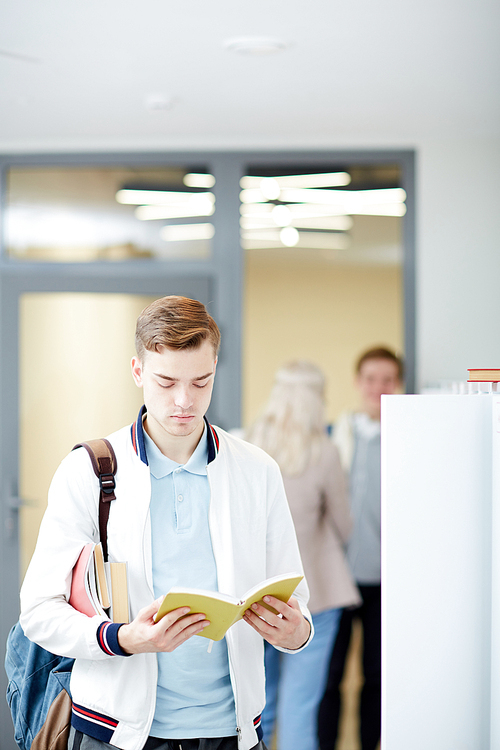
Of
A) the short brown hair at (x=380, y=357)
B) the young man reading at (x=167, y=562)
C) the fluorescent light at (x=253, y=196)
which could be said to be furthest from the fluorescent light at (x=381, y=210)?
the young man reading at (x=167, y=562)

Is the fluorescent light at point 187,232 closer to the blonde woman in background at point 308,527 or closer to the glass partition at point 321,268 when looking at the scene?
the glass partition at point 321,268

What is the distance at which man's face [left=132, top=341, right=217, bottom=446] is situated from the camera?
1.16 meters

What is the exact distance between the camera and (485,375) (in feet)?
4.54

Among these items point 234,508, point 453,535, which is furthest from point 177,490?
point 453,535

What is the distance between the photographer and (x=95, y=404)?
294cm

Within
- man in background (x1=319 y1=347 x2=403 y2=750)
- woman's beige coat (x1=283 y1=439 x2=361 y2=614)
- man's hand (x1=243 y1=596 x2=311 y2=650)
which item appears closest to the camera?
man's hand (x1=243 y1=596 x2=311 y2=650)

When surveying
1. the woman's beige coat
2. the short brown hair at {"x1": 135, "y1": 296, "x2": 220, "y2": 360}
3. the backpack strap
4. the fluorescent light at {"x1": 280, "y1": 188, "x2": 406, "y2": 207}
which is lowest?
the woman's beige coat

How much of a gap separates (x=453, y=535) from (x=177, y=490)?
0.55 m

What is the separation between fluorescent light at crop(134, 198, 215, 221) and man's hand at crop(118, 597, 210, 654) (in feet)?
7.12

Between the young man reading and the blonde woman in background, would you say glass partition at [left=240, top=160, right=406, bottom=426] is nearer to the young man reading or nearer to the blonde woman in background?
the blonde woman in background

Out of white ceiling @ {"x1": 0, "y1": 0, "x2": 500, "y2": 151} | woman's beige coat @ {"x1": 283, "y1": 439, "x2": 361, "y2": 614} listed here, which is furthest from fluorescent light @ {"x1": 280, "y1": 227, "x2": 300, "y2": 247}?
woman's beige coat @ {"x1": 283, "y1": 439, "x2": 361, "y2": 614}

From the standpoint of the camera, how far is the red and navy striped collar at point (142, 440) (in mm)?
1206

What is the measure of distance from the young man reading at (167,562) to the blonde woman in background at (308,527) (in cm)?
117

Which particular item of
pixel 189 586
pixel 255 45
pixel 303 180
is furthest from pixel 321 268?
pixel 189 586
